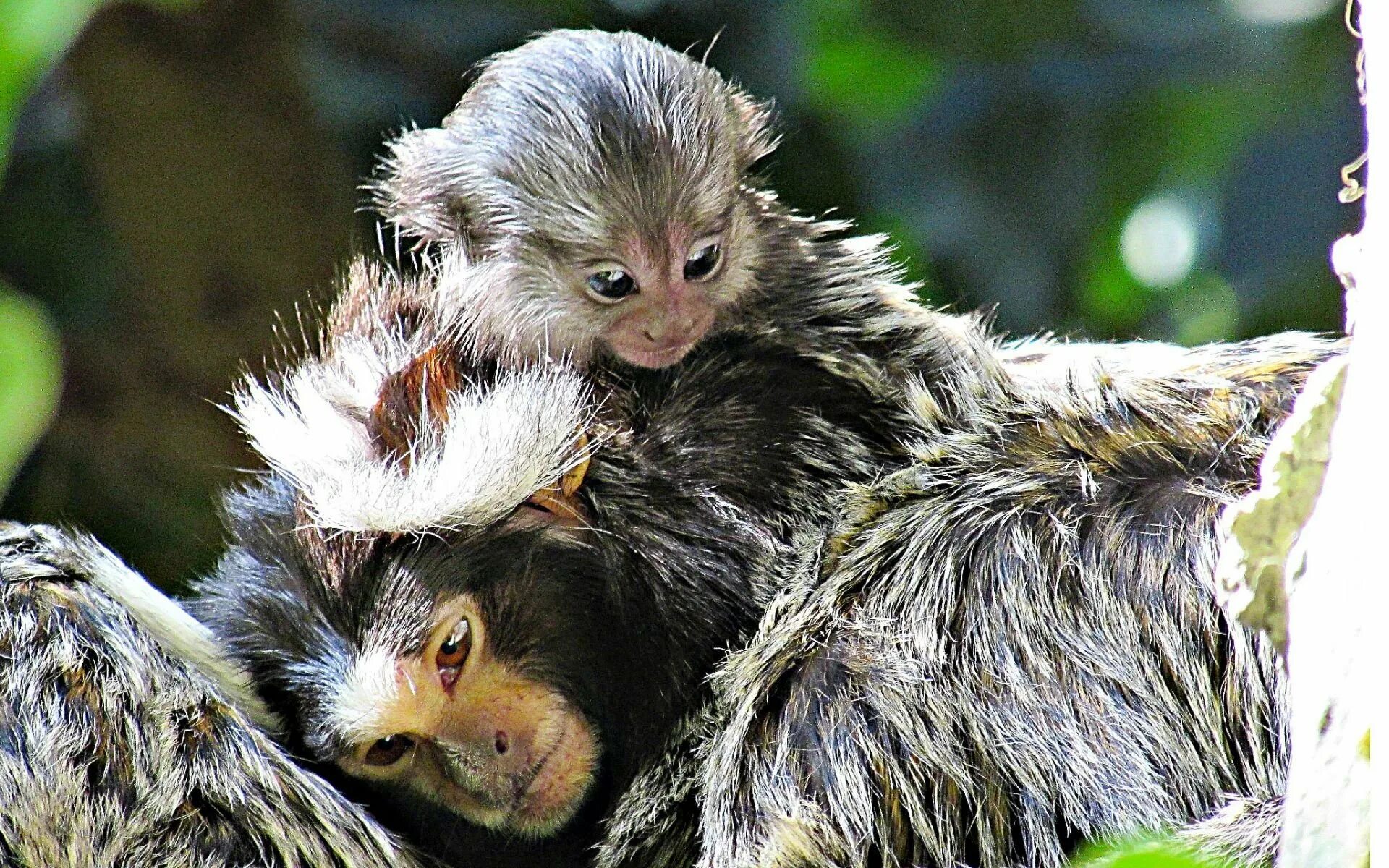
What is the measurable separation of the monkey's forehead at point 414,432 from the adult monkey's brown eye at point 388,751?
0.33m

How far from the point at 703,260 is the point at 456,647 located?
0.82 m

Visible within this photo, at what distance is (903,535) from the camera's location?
9.14ft

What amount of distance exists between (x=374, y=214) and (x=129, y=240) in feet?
2.31

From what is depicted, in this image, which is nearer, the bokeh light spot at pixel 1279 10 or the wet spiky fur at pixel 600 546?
the wet spiky fur at pixel 600 546

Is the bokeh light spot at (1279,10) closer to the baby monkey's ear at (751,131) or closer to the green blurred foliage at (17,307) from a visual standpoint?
the baby monkey's ear at (751,131)

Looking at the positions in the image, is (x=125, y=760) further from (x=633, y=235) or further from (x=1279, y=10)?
(x=1279, y=10)

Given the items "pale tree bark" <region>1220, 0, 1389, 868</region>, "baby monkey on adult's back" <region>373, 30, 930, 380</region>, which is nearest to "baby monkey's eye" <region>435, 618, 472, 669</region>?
"baby monkey on adult's back" <region>373, 30, 930, 380</region>

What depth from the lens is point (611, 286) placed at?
9.73 ft

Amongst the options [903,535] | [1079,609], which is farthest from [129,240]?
[1079,609]

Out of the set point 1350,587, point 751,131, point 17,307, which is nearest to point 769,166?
point 751,131

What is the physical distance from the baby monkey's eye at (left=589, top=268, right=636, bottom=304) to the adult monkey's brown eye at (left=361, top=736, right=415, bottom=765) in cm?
85

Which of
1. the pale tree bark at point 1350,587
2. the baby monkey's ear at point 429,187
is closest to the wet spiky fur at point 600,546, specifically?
the baby monkey's ear at point 429,187

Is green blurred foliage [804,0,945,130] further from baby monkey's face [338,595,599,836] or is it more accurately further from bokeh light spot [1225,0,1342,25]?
baby monkey's face [338,595,599,836]

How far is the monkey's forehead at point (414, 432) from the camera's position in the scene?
267cm
